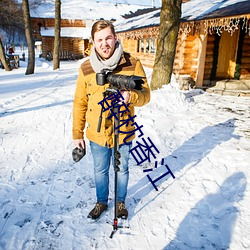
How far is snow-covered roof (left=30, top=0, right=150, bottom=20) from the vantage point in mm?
31612

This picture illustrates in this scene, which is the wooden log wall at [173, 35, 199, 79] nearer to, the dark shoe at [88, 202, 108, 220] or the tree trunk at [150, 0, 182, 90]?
the tree trunk at [150, 0, 182, 90]

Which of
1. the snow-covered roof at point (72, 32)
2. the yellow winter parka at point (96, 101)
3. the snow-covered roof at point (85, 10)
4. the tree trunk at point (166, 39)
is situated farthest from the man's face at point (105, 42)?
the snow-covered roof at point (85, 10)

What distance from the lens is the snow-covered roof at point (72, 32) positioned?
93.5ft

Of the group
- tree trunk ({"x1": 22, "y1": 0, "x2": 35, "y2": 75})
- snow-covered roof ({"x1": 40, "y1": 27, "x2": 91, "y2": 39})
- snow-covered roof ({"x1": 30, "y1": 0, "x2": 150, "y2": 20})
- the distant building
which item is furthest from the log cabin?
snow-covered roof ({"x1": 30, "y1": 0, "x2": 150, "y2": 20})

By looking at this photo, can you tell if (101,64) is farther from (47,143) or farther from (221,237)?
(47,143)

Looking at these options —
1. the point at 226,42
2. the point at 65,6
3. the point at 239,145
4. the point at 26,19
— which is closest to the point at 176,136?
the point at 239,145

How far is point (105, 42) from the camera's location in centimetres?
181

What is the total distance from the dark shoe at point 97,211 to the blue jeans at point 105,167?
5 cm

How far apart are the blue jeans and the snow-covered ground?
11.7 inches

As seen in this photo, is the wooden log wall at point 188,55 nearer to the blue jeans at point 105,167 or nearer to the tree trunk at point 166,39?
the tree trunk at point 166,39

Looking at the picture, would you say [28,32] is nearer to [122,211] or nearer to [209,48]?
[209,48]

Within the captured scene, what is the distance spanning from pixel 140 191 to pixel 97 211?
0.71 meters

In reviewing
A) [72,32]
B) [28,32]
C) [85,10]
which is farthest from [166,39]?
[85,10]

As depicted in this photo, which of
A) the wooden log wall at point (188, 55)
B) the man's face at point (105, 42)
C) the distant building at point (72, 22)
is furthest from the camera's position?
the distant building at point (72, 22)
